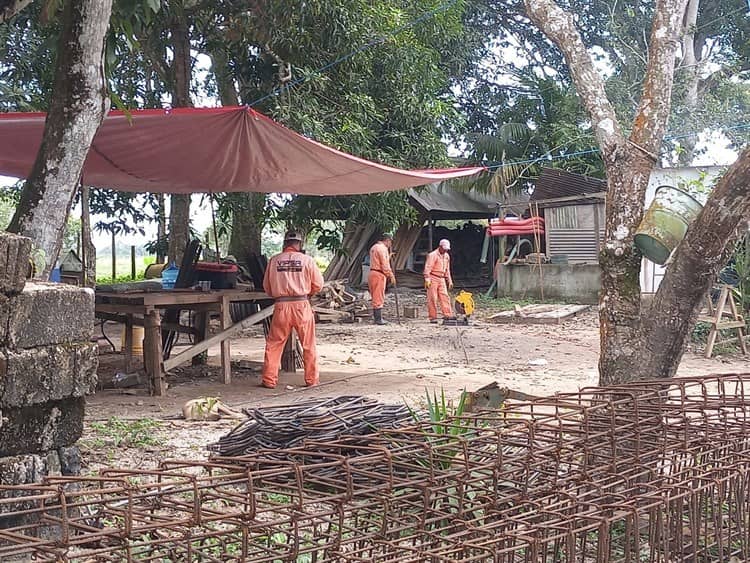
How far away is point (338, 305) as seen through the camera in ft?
50.5

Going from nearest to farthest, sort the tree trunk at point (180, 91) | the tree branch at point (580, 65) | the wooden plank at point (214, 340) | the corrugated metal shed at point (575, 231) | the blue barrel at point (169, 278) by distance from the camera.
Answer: the tree branch at point (580, 65) → the wooden plank at point (214, 340) → the blue barrel at point (169, 278) → the tree trunk at point (180, 91) → the corrugated metal shed at point (575, 231)

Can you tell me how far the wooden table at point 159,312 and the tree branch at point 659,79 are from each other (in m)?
4.53

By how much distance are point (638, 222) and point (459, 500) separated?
2694mm

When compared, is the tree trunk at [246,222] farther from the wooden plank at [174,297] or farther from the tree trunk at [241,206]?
the wooden plank at [174,297]

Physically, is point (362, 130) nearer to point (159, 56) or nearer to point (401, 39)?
point (401, 39)

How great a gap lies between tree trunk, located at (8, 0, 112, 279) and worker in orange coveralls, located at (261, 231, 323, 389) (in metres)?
4.15

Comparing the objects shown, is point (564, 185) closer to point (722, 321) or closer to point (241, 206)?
point (722, 321)

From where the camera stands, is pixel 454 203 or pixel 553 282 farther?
pixel 454 203

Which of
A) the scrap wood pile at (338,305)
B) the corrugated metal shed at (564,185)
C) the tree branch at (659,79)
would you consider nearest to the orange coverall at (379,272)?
the scrap wood pile at (338,305)

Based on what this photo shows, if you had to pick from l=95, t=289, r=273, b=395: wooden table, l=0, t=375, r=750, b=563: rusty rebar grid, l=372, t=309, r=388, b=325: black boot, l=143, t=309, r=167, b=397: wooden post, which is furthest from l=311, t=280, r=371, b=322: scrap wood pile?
l=0, t=375, r=750, b=563: rusty rebar grid

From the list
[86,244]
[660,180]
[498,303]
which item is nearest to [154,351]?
[86,244]

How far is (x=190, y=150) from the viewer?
775 cm

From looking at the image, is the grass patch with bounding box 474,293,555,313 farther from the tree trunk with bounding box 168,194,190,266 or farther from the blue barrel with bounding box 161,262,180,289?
the blue barrel with bounding box 161,262,180,289

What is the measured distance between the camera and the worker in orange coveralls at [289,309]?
825cm
